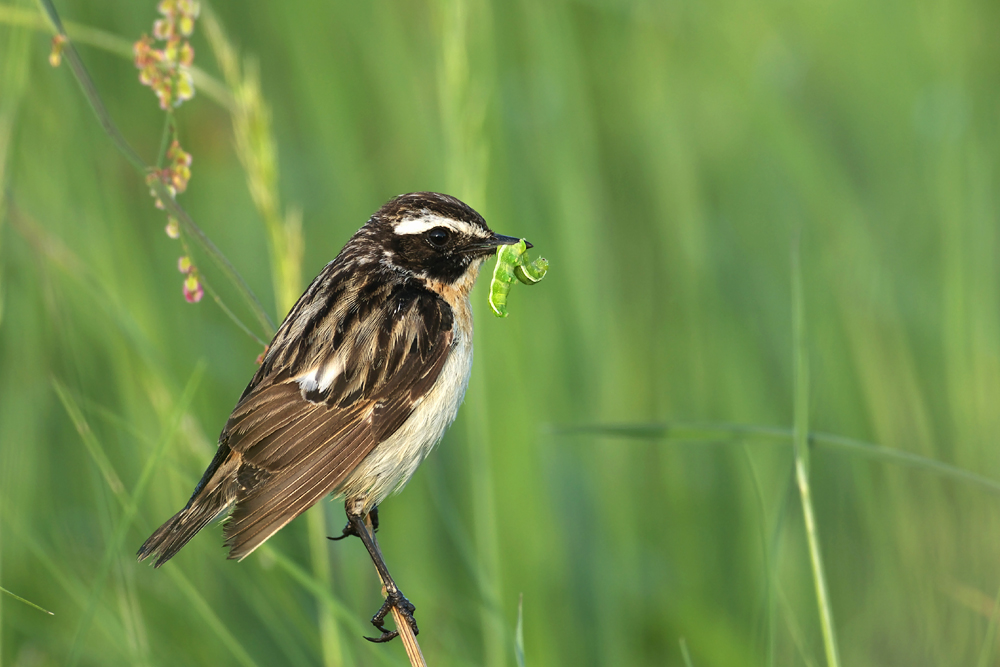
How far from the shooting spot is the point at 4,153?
3764mm

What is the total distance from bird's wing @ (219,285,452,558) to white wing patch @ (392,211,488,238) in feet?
0.99

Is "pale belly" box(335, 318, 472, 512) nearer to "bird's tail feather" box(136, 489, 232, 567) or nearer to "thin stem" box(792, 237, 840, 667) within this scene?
"bird's tail feather" box(136, 489, 232, 567)

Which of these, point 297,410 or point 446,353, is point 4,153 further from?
point 446,353

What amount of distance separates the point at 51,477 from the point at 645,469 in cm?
299

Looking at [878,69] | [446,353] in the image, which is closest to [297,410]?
[446,353]

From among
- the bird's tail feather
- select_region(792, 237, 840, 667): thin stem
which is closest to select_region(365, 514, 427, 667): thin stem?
the bird's tail feather

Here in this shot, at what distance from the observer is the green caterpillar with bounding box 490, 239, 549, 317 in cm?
346

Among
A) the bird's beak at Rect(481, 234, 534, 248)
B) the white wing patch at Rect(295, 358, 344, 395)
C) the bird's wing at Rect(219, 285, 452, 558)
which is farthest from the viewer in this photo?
the bird's beak at Rect(481, 234, 534, 248)

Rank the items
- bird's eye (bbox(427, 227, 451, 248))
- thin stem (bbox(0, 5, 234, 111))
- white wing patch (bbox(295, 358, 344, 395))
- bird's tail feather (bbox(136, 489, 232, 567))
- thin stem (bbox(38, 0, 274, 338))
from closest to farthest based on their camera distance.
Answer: thin stem (bbox(38, 0, 274, 338)) < bird's tail feather (bbox(136, 489, 232, 567)) < thin stem (bbox(0, 5, 234, 111)) < white wing patch (bbox(295, 358, 344, 395)) < bird's eye (bbox(427, 227, 451, 248))

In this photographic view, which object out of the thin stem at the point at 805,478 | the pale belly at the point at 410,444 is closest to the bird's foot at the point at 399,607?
the pale belly at the point at 410,444

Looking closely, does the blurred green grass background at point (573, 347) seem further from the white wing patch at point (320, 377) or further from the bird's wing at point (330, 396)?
the white wing patch at point (320, 377)

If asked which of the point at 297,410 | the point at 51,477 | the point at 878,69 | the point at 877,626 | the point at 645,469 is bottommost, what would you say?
the point at 877,626

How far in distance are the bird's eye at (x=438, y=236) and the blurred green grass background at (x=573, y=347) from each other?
0.66 feet

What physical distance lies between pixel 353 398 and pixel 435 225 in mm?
758
